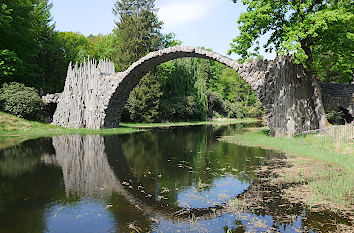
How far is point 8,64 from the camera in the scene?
22.1 metres

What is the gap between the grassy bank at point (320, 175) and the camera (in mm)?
5141

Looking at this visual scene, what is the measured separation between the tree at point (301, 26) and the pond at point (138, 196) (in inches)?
270

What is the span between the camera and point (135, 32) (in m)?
32.9

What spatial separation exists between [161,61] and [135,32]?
1451cm

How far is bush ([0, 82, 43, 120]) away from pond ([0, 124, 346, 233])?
10960 mm

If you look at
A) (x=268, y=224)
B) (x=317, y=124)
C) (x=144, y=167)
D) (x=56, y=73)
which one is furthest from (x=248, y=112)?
(x=268, y=224)

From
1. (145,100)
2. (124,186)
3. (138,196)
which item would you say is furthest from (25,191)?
(145,100)

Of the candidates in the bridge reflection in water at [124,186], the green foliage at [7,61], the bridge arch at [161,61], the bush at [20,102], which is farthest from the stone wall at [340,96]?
the green foliage at [7,61]

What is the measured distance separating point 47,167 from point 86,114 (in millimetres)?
12520

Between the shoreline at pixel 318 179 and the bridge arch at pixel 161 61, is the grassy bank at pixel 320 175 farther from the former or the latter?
the bridge arch at pixel 161 61

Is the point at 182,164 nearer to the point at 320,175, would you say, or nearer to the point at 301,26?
the point at 320,175

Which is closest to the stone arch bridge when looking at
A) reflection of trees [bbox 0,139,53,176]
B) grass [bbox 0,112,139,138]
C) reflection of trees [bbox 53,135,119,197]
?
grass [bbox 0,112,139,138]

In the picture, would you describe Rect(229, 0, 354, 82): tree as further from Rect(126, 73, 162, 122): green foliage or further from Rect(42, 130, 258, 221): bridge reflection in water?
Rect(126, 73, 162, 122): green foliage

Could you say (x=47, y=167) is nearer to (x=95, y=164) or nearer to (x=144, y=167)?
(x=95, y=164)
